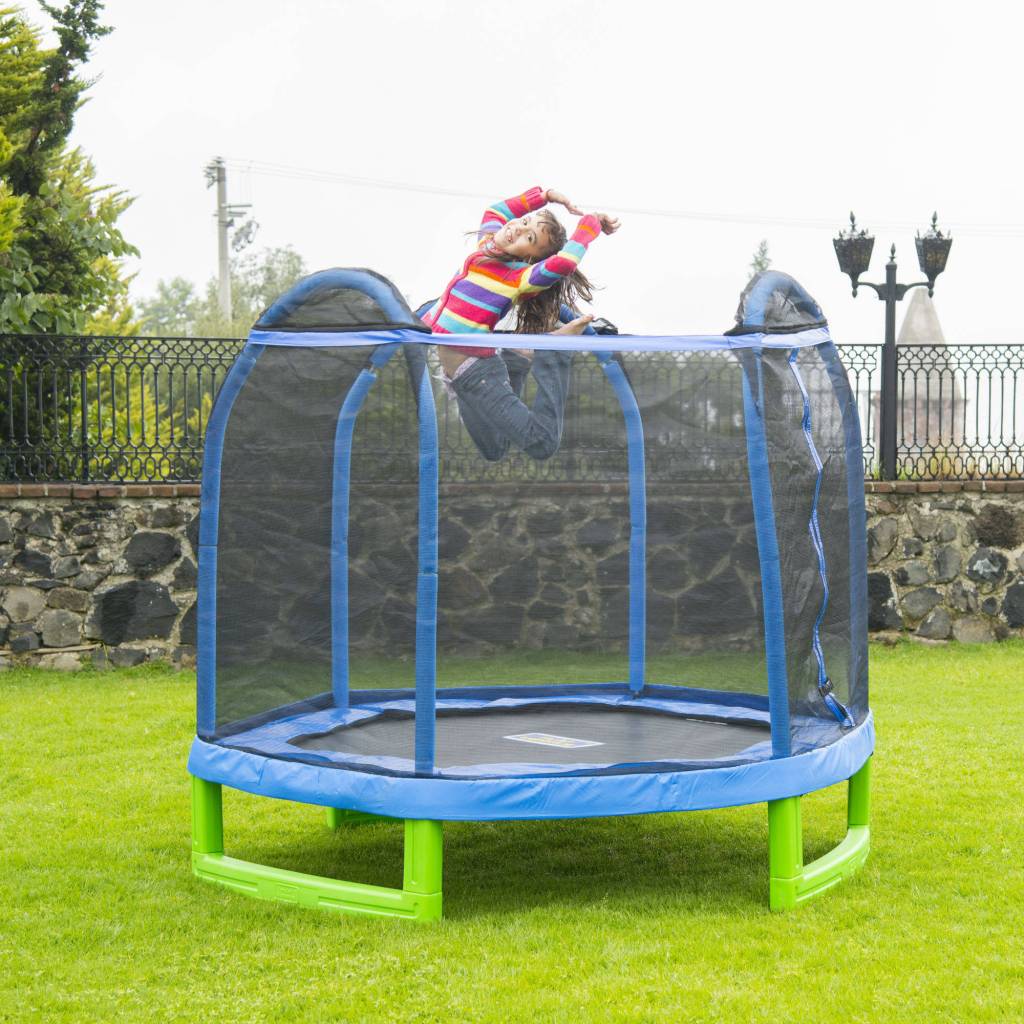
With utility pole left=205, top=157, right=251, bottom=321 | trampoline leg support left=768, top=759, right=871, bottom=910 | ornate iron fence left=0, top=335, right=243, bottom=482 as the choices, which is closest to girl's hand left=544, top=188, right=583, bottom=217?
trampoline leg support left=768, top=759, right=871, bottom=910

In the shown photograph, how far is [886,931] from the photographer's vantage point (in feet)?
13.6

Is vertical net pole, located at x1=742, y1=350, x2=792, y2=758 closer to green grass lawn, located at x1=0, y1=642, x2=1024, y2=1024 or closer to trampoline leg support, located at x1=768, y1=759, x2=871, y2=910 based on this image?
trampoline leg support, located at x1=768, y1=759, x2=871, y2=910

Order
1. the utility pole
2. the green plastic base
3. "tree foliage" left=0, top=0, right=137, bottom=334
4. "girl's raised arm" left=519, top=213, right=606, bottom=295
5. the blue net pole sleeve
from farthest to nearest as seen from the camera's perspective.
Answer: the utility pole < "tree foliage" left=0, top=0, right=137, bottom=334 < "girl's raised arm" left=519, top=213, right=606, bottom=295 < the blue net pole sleeve < the green plastic base

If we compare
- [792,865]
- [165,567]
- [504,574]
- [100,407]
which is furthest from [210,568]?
[100,407]

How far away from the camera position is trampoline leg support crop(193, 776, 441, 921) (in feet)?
13.5

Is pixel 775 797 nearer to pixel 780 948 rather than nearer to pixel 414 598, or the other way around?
pixel 780 948

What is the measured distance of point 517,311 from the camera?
503 cm

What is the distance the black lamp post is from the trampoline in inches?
Result: 260

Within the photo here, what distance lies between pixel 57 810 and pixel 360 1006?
2.75m

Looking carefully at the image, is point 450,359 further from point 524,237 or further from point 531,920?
point 531,920

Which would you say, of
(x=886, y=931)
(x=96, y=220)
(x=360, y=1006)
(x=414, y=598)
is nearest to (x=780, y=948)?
(x=886, y=931)

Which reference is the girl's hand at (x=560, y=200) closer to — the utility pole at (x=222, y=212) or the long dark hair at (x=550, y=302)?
the long dark hair at (x=550, y=302)

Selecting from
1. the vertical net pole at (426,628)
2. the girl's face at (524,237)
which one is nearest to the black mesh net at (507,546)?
the vertical net pole at (426,628)

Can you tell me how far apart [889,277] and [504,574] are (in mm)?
8033
